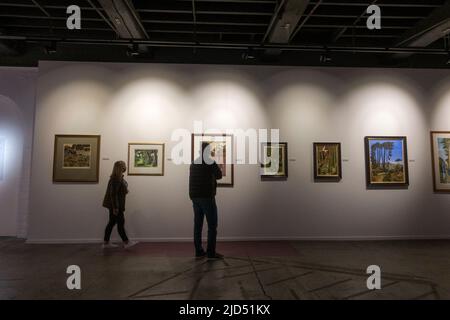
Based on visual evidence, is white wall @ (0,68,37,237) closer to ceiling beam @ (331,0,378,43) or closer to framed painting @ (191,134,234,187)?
framed painting @ (191,134,234,187)

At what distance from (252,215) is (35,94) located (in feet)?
17.7

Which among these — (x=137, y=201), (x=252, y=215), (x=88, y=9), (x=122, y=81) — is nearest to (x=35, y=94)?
(x=122, y=81)

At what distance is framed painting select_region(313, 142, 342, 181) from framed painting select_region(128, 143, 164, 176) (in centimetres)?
321

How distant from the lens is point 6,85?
266 inches

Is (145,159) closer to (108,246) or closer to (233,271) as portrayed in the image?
(108,246)

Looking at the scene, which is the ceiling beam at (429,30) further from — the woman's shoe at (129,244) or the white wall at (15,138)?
the white wall at (15,138)

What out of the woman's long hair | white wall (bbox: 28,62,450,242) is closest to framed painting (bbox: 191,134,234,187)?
white wall (bbox: 28,62,450,242)

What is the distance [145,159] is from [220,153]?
→ 1.53m

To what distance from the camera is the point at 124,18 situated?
507 cm

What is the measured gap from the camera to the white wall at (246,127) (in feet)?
20.4

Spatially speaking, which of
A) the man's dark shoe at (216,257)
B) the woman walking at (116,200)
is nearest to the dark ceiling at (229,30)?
the woman walking at (116,200)

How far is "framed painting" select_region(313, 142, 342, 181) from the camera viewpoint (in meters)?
6.41
